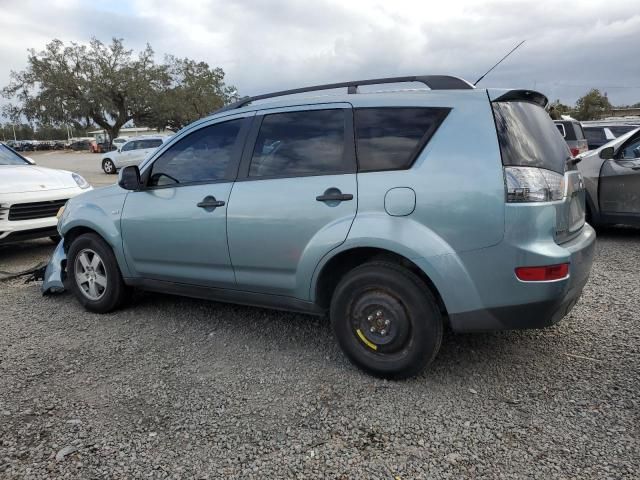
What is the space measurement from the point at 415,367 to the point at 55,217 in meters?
5.55

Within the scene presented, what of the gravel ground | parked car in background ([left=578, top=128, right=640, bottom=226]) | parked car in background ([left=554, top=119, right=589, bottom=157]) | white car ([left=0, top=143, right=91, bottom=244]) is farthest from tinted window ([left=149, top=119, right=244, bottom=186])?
parked car in background ([left=554, top=119, right=589, bottom=157])

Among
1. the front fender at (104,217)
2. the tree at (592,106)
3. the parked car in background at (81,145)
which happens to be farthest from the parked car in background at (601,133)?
the parked car in background at (81,145)

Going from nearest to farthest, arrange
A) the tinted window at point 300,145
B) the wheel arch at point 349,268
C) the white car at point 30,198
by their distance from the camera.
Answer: the wheel arch at point 349,268
the tinted window at point 300,145
the white car at point 30,198

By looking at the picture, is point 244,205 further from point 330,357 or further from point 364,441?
point 364,441

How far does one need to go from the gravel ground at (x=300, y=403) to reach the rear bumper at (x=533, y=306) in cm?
45

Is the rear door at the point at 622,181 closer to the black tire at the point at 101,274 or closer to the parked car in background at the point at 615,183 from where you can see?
the parked car in background at the point at 615,183

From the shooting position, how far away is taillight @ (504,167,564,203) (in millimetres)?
2682

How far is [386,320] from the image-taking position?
3035 millimetres

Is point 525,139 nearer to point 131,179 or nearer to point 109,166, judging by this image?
point 131,179

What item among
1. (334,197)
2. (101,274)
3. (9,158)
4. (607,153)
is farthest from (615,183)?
(9,158)

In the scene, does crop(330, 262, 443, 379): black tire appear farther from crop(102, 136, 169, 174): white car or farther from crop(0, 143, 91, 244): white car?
crop(102, 136, 169, 174): white car

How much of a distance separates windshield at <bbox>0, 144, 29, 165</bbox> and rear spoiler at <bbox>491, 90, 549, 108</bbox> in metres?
7.08

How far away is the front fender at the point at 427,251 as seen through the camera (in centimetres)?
281

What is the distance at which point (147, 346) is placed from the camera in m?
3.81
